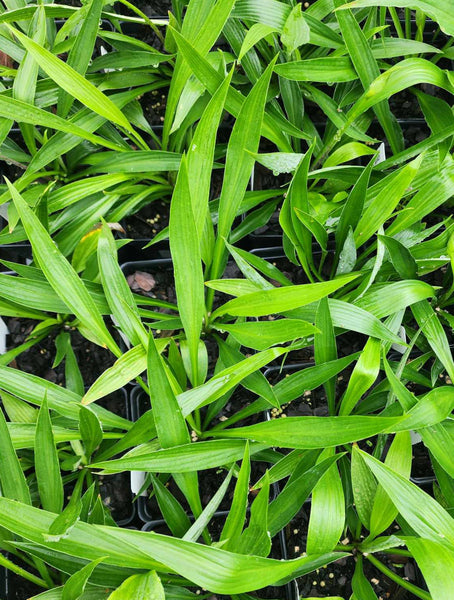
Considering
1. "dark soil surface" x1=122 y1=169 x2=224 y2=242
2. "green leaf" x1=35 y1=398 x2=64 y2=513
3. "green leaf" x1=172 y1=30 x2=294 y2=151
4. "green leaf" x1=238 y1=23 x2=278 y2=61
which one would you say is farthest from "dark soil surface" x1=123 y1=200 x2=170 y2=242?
"green leaf" x1=35 y1=398 x2=64 y2=513

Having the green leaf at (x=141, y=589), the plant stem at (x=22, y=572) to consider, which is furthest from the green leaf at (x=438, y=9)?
the plant stem at (x=22, y=572)

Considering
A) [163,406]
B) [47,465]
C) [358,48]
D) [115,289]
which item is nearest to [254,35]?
[358,48]

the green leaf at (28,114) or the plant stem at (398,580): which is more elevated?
the green leaf at (28,114)

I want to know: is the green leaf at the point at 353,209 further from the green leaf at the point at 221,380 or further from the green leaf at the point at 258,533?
the green leaf at the point at 258,533

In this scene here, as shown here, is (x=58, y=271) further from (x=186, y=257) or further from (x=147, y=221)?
(x=147, y=221)

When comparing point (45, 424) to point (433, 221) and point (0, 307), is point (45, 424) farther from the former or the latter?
point (433, 221)
